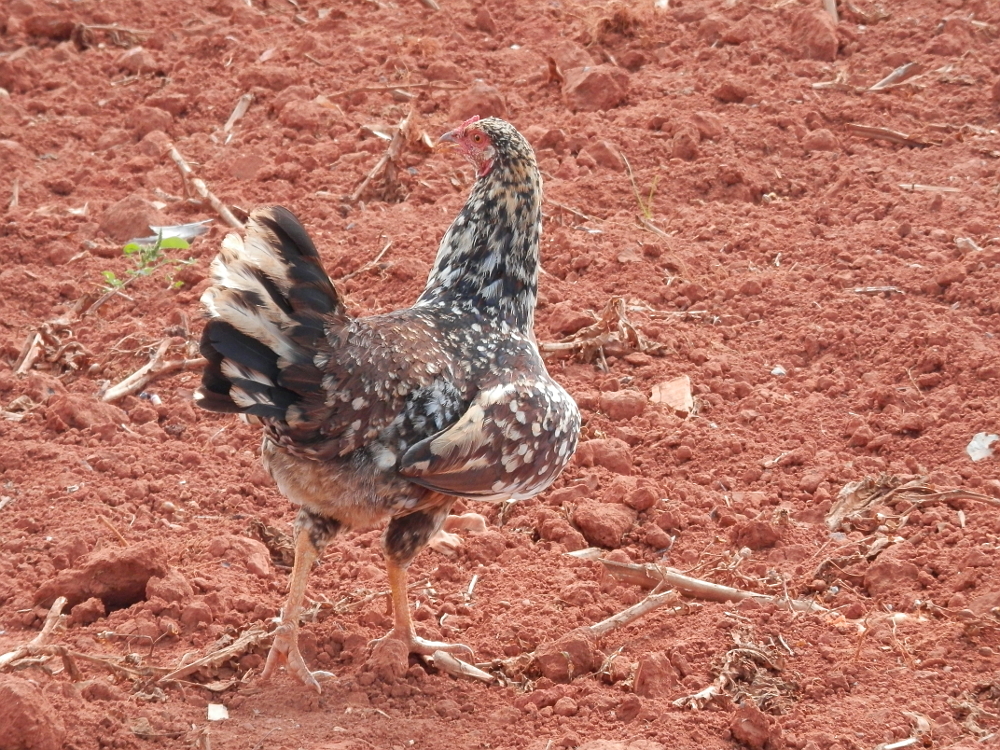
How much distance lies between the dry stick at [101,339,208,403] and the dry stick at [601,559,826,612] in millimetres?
2603

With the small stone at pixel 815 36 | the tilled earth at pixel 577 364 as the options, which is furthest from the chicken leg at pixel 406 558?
the small stone at pixel 815 36

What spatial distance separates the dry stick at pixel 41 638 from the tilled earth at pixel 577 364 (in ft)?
0.15

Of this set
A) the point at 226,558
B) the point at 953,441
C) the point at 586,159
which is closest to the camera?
the point at 226,558

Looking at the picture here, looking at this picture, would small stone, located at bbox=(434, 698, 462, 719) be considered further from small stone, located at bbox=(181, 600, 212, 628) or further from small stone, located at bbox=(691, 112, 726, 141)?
small stone, located at bbox=(691, 112, 726, 141)

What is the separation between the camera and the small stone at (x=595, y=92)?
29.2 feet

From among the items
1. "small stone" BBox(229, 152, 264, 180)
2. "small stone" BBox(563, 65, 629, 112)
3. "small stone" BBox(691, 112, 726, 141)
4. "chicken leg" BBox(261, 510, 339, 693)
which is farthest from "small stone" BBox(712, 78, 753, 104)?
"chicken leg" BBox(261, 510, 339, 693)

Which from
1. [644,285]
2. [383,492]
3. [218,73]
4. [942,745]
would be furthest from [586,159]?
[942,745]

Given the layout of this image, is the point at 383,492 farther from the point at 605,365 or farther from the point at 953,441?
the point at 953,441

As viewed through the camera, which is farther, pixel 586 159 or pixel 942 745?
pixel 586 159

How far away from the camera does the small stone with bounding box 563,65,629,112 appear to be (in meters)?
8.91

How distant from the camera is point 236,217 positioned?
769 centimetres

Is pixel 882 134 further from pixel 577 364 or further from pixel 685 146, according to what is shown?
pixel 577 364

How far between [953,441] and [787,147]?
321 centimetres

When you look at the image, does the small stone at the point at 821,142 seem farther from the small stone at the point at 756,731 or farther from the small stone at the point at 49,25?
the small stone at the point at 49,25
